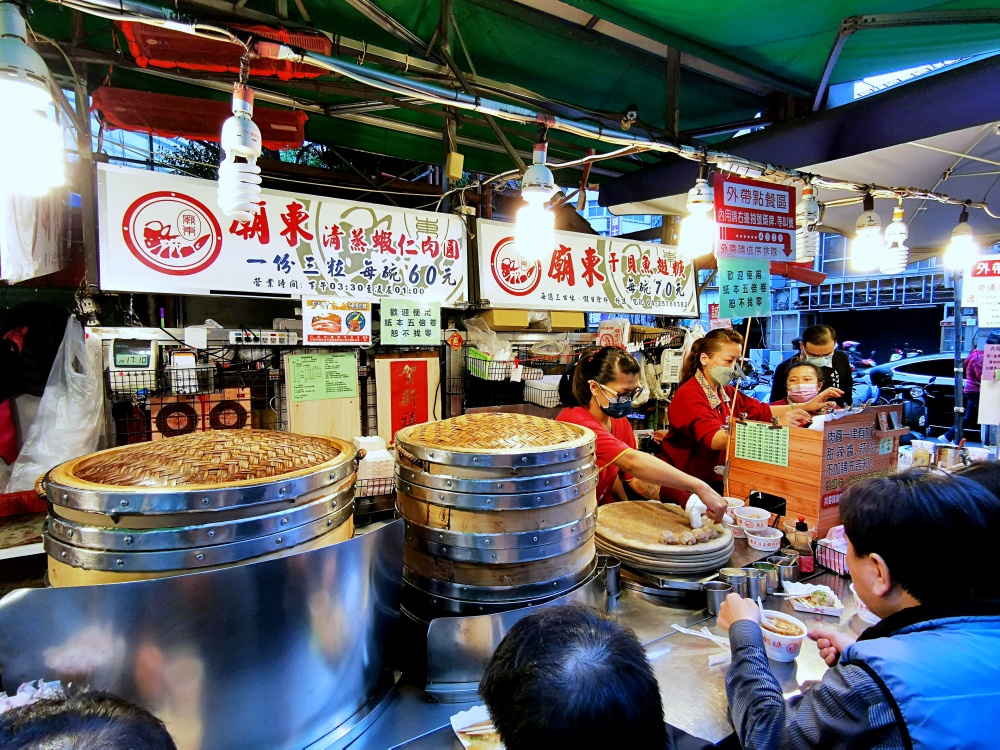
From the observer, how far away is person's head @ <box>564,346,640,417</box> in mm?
2912

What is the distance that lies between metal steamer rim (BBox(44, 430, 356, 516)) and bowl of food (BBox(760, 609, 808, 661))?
154 centimetres

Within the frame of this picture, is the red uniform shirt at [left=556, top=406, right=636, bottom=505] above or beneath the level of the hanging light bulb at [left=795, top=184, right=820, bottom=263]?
beneath

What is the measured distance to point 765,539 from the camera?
250cm

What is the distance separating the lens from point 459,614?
1.57 m

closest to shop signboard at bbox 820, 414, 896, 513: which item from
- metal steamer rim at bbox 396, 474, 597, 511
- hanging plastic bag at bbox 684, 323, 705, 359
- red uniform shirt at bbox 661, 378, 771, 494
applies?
red uniform shirt at bbox 661, 378, 771, 494

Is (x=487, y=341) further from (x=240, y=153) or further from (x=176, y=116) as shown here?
(x=176, y=116)

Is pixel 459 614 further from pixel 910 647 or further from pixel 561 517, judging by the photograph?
pixel 910 647

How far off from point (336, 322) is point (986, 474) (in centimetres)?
387

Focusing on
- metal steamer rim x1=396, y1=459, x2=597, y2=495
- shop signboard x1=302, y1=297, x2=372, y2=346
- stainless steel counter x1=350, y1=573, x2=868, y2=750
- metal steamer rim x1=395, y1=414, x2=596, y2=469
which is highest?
shop signboard x1=302, y1=297, x2=372, y2=346

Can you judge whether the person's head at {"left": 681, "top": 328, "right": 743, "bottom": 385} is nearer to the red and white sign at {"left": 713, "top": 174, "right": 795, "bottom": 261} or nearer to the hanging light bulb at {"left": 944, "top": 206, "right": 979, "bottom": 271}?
the red and white sign at {"left": 713, "top": 174, "right": 795, "bottom": 261}

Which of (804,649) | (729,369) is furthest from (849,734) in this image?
(729,369)

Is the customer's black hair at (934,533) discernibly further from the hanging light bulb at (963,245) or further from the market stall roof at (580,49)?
the hanging light bulb at (963,245)

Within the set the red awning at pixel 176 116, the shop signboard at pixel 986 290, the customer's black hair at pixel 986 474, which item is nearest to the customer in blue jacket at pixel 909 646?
the customer's black hair at pixel 986 474

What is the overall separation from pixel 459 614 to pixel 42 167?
7.73 ft
